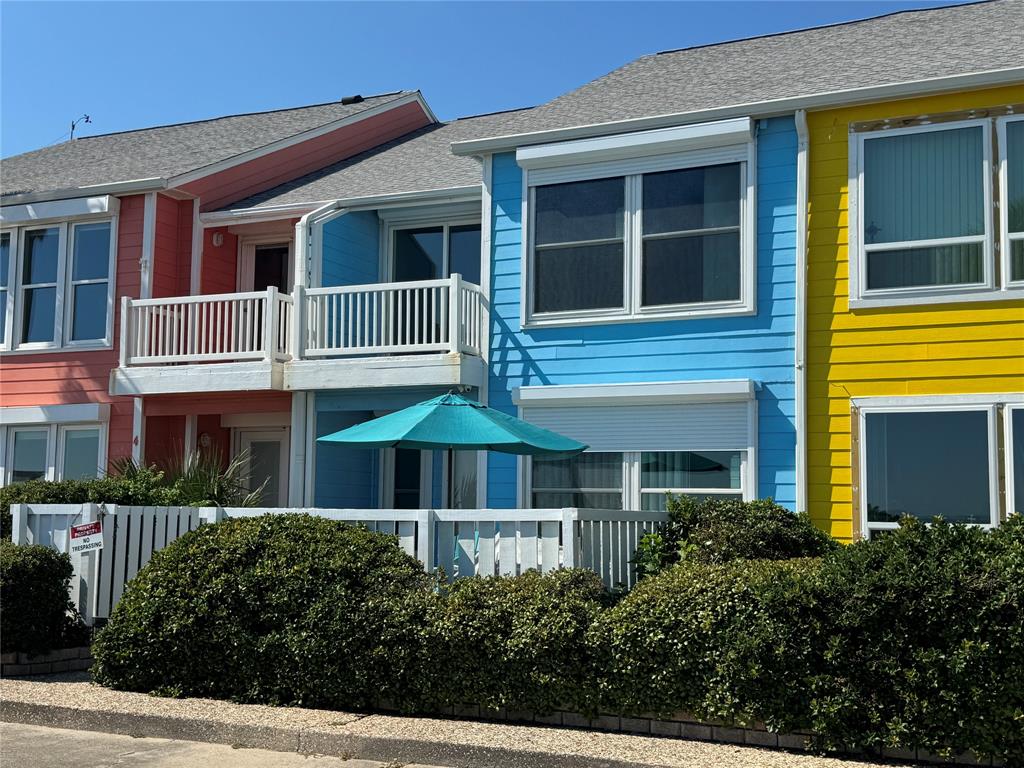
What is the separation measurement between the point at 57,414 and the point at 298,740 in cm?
1071

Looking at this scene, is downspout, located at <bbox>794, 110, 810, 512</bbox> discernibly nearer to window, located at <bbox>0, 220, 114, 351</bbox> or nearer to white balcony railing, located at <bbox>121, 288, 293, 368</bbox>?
white balcony railing, located at <bbox>121, 288, 293, 368</bbox>

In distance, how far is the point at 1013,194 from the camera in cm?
1187

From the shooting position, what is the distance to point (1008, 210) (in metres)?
11.9

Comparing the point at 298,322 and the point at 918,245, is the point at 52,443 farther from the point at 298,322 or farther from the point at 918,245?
the point at 918,245

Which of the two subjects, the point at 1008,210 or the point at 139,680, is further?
the point at 1008,210

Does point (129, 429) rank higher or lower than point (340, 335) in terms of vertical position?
lower

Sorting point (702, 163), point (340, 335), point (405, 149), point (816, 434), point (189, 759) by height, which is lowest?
point (189, 759)

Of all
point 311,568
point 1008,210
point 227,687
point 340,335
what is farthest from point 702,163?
point 227,687

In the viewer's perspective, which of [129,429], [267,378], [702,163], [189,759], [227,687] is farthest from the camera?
[129,429]

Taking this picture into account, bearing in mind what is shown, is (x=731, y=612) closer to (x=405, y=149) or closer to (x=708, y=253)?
(x=708, y=253)

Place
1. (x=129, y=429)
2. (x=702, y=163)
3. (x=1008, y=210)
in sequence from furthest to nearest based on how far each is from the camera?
1. (x=129, y=429)
2. (x=702, y=163)
3. (x=1008, y=210)

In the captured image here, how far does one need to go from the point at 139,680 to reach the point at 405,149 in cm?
1258

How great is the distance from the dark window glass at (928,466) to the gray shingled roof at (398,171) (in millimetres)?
6669

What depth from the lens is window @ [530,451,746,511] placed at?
42.3ft
